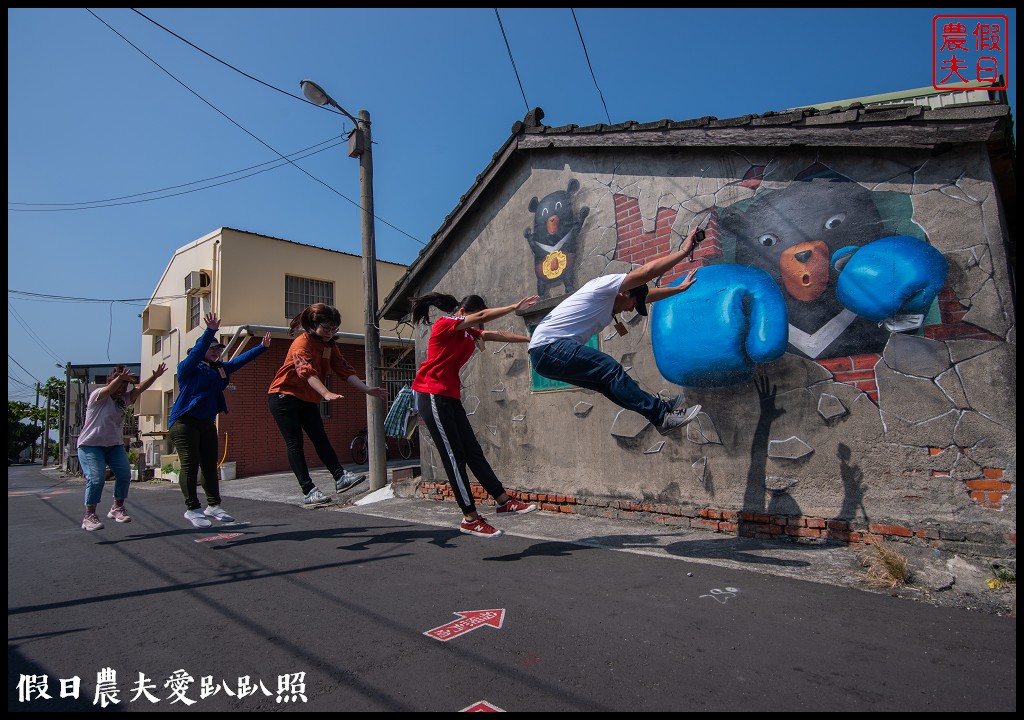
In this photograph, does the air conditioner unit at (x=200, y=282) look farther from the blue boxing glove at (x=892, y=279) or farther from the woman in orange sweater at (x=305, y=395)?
the blue boxing glove at (x=892, y=279)

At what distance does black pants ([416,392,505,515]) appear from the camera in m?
4.57

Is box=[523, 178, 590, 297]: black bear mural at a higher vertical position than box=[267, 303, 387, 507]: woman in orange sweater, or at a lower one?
higher

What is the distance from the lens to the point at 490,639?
2617 millimetres

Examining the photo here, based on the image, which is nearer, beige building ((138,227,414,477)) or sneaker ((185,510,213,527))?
sneaker ((185,510,213,527))

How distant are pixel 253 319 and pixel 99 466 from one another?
466 inches

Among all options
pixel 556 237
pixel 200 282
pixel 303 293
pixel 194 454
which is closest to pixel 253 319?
pixel 200 282

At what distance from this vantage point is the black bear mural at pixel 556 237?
21.2 feet

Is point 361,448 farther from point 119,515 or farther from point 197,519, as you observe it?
point 197,519

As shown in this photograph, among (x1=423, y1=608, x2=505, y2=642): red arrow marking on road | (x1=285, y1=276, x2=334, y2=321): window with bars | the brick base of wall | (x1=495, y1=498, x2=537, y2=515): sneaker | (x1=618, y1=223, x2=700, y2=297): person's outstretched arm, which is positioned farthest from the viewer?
(x1=285, y1=276, x2=334, y2=321): window with bars

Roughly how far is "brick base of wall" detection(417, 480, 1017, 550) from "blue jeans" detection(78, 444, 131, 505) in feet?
14.4

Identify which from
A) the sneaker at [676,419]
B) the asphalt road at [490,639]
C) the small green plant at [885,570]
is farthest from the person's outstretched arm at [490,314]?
the small green plant at [885,570]

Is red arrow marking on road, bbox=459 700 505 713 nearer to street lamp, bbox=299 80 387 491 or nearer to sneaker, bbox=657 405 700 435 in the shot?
sneaker, bbox=657 405 700 435

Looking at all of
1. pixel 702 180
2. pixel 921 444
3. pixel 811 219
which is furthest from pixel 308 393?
pixel 921 444

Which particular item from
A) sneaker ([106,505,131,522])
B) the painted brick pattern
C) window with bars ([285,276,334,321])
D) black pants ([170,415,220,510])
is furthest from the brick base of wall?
window with bars ([285,276,334,321])
